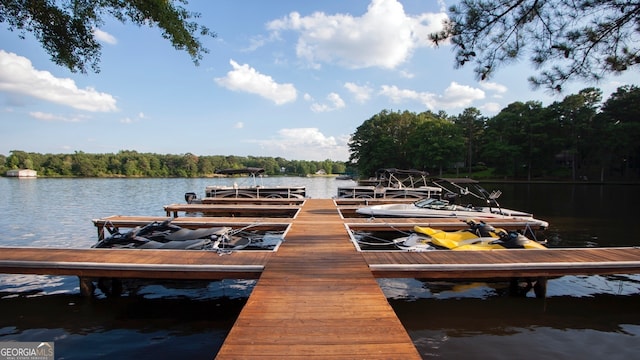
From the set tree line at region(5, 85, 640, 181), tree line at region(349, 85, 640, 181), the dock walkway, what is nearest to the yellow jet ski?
the dock walkway

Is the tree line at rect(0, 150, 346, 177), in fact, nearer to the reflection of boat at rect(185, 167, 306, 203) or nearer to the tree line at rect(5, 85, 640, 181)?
the tree line at rect(5, 85, 640, 181)

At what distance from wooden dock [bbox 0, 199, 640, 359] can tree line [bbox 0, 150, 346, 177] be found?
92.8 metres

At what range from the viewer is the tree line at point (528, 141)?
4656 cm

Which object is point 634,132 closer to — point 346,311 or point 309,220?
point 309,220

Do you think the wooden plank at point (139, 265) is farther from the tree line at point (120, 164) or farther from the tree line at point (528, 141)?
the tree line at point (120, 164)

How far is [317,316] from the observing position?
380 cm

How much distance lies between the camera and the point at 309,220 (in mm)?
10461

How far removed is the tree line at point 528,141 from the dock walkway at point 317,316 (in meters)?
53.0

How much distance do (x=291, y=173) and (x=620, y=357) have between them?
120m

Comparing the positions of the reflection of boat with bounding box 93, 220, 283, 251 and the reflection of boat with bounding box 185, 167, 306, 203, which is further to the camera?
the reflection of boat with bounding box 185, 167, 306, 203

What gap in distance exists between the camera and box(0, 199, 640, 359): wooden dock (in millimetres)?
3246

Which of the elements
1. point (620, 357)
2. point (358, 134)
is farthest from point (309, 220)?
point (358, 134)

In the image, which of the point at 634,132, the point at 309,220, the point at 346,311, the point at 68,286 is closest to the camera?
the point at 346,311

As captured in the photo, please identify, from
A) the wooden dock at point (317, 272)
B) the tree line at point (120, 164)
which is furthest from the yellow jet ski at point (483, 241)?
Result: the tree line at point (120, 164)
